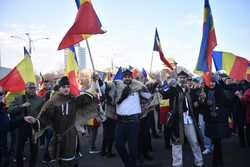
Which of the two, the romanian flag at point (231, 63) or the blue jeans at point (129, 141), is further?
the romanian flag at point (231, 63)

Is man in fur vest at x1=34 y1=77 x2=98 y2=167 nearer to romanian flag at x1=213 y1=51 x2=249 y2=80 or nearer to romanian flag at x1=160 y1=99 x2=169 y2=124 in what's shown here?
romanian flag at x1=160 y1=99 x2=169 y2=124

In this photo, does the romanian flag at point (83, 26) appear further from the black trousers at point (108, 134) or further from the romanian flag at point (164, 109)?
the romanian flag at point (164, 109)

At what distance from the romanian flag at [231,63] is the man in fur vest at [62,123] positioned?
252 inches

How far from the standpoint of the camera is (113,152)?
9.57 metres

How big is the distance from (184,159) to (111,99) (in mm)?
2644

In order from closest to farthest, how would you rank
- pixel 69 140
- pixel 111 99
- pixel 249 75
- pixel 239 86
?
pixel 69 140, pixel 111 99, pixel 239 86, pixel 249 75

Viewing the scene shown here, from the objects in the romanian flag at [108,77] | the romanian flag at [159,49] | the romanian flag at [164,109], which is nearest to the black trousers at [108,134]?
the romanian flag at [164,109]

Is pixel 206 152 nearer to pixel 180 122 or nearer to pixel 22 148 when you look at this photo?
pixel 180 122

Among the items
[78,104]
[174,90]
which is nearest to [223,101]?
[174,90]

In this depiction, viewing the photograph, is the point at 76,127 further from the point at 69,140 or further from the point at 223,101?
the point at 223,101

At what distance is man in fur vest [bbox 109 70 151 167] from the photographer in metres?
6.57

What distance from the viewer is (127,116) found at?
6.63 metres

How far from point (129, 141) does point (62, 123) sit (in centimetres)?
Result: 178

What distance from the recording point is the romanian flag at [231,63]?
10.6 m
